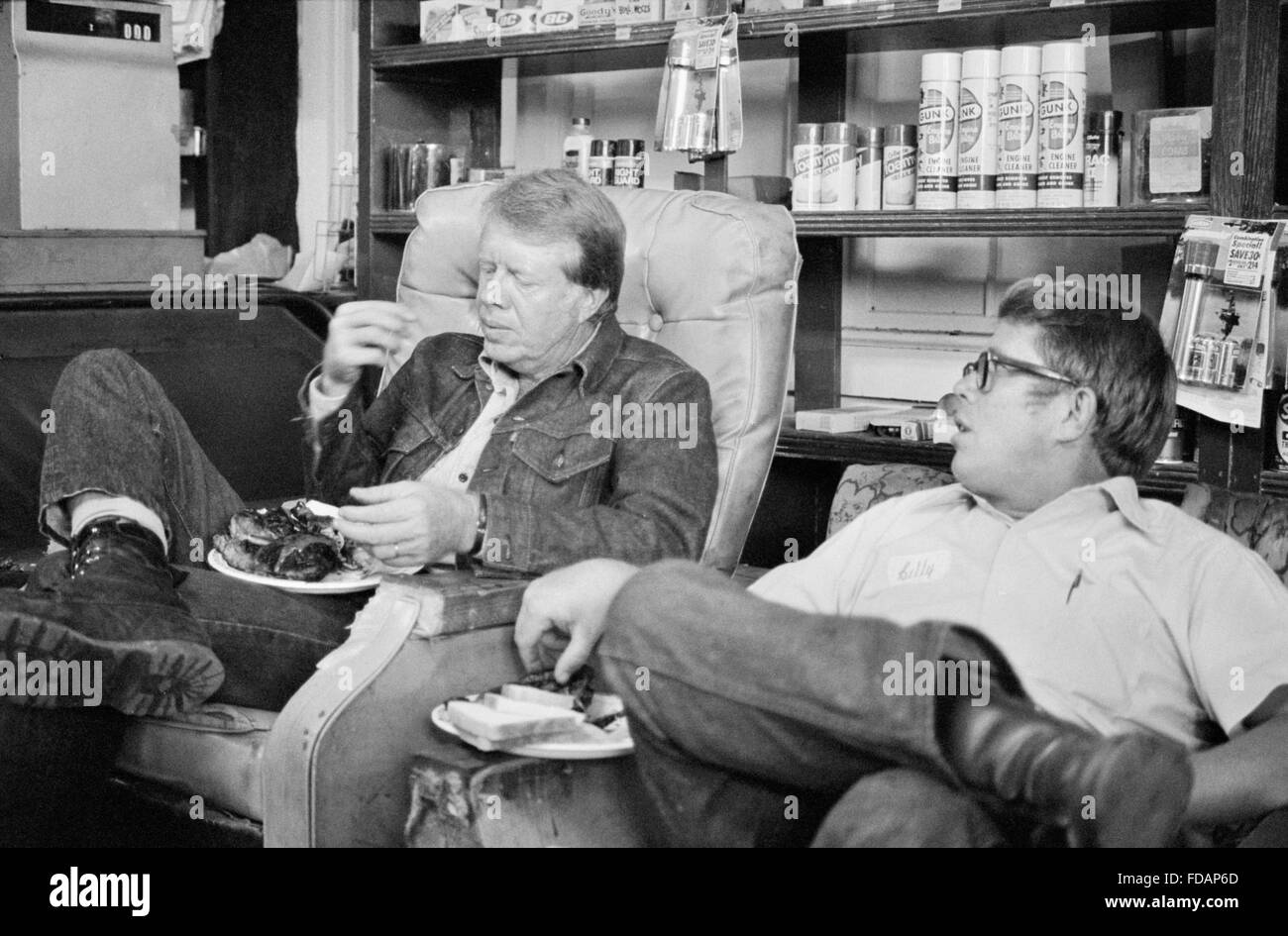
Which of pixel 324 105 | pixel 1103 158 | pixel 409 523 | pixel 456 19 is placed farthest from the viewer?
pixel 324 105

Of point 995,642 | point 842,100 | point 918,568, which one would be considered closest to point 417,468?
point 918,568

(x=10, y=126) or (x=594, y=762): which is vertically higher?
(x=10, y=126)

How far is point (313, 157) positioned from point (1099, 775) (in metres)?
3.60

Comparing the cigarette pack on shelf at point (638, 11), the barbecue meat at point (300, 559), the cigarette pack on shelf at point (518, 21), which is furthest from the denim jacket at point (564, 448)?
the cigarette pack on shelf at point (518, 21)

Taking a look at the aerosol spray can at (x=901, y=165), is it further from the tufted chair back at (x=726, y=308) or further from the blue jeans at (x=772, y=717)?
the blue jeans at (x=772, y=717)

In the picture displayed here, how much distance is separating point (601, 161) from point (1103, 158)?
42.6 inches

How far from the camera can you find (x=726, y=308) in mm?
2326

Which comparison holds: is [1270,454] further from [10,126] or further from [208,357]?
[10,126]

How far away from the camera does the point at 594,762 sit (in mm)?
1668

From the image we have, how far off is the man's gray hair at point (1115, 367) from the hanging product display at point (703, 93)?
122cm

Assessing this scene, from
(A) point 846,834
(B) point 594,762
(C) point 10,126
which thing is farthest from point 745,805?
(C) point 10,126

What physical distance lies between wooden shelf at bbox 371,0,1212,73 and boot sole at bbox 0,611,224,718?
1.57m

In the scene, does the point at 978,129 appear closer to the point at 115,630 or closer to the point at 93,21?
the point at 115,630

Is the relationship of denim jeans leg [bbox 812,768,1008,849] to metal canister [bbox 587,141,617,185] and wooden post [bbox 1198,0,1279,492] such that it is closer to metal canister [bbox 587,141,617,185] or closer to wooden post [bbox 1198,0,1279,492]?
wooden post [bbox 1198,0,1279,492]
